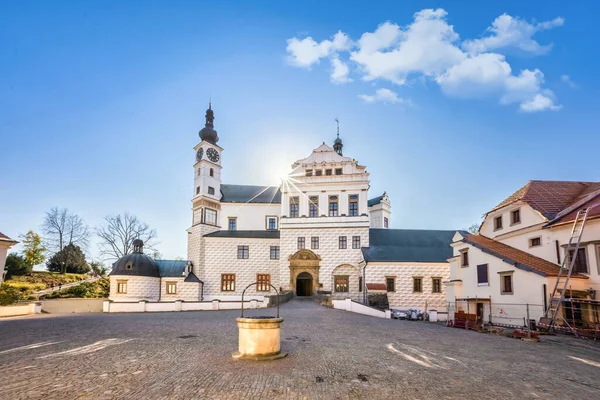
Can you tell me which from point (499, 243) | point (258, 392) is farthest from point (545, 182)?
point (258, 392)

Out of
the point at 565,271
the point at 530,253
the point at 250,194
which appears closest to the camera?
the point at 565,271

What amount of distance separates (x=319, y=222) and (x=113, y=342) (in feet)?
79.7

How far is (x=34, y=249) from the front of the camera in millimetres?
47656

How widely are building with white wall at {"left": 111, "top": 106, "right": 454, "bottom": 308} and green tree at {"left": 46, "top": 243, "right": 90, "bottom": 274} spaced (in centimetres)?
1924

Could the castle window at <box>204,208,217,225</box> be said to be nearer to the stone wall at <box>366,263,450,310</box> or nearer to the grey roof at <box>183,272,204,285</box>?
the grey roof at <box>183,272,204,285</box>

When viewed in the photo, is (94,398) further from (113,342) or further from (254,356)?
(113,342)

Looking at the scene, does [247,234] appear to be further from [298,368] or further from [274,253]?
[298,368]

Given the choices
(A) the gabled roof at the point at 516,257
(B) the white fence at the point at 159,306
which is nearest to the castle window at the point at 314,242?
A: (B) the white fence at the point at 159,306

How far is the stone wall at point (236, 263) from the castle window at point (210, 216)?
2066mm

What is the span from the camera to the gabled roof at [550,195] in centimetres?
2050

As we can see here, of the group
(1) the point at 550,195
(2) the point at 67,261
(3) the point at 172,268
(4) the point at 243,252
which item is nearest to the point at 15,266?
(2) the point at 67,261

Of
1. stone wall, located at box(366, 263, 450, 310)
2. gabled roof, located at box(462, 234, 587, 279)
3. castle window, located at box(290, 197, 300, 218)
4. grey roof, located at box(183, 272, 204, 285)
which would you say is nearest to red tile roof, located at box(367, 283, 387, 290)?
stone wall, located at box(366, 263, 450, 310)

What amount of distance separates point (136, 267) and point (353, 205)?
20421 mm

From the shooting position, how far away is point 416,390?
21.5ft
